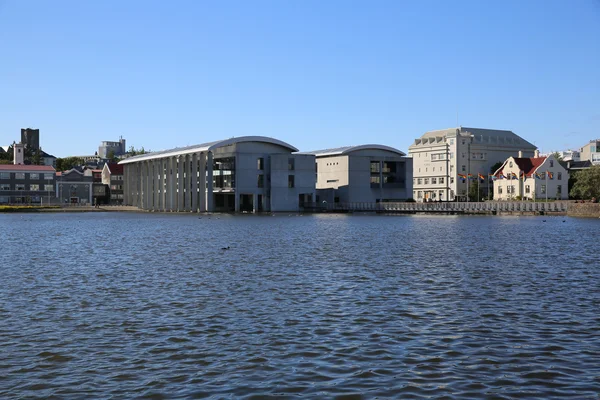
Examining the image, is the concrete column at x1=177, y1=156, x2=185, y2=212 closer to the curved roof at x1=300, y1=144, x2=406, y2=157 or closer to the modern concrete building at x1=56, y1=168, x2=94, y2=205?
the curved roof at x1=300, y1=144, x2=406, y2=157

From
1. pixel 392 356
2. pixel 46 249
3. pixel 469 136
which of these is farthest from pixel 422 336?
pixel 469 136

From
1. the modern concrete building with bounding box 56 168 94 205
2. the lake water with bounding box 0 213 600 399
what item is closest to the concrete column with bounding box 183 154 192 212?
the modern concrete building with bounding box 56 168 94 205

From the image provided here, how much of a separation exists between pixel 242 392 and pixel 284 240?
43.8 metres

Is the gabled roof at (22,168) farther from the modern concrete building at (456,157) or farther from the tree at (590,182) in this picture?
the tree at (590,182)

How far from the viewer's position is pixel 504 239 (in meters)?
56.5

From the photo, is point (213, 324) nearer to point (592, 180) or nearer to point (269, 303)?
point (269, 303)

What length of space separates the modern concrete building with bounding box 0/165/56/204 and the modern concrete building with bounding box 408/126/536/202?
105 m

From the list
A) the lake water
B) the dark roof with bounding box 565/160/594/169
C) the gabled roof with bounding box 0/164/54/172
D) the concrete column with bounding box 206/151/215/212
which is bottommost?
the lake water

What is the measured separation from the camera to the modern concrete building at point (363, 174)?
467 feet

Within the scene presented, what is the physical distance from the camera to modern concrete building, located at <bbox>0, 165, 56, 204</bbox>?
554ft

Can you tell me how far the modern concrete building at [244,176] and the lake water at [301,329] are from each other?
92770mm

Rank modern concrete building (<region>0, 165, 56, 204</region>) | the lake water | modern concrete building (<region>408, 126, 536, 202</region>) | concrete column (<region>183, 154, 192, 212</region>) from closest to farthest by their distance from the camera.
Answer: the lake water → concrete column (<region>183, 154, 192, 212</region>) → modern concrete building (<region>0, 165, 56, 204</region>) → modern concrete building (<region>408, 126, 536, 202</region>)

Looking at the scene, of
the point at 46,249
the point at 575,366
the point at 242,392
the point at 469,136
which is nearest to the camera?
the point at 242,392

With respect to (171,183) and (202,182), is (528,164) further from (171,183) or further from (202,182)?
(171,183)
